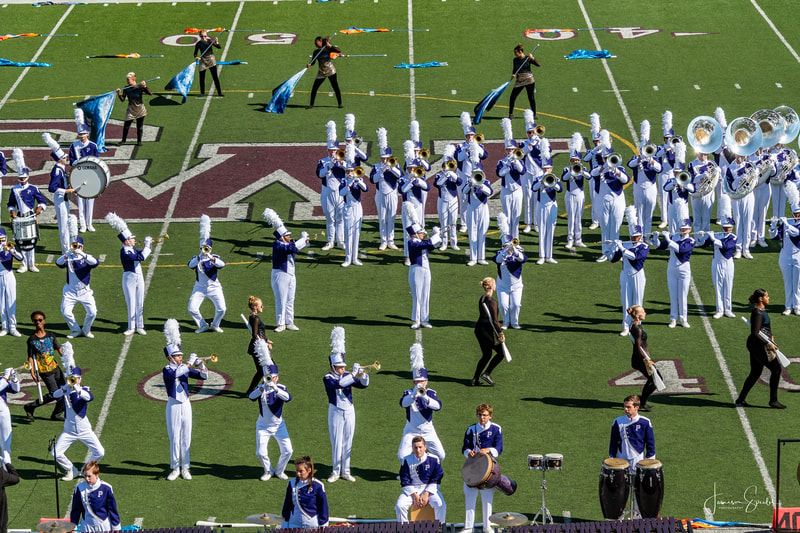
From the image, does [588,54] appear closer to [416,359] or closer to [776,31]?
[776,31]

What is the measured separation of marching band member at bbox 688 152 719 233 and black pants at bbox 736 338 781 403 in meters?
6.13

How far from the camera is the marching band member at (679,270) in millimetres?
23453

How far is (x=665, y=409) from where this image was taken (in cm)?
2080

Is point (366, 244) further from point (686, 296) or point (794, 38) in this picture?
point (794, 38)

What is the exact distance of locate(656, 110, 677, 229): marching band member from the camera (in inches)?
1076

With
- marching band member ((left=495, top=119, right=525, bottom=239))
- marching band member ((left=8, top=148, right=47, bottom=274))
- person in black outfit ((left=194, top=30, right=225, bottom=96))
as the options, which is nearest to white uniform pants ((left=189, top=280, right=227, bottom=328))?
marching band member ((left=8, top=148, right=47, bottom=274))

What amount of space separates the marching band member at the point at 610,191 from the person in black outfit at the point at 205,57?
39.0 ft

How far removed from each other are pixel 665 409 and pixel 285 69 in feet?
64.1

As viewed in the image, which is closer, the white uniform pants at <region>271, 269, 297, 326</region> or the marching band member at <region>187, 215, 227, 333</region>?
the marching band member at <region>187, 215, 227, 333</region>

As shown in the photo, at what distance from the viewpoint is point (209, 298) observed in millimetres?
23688

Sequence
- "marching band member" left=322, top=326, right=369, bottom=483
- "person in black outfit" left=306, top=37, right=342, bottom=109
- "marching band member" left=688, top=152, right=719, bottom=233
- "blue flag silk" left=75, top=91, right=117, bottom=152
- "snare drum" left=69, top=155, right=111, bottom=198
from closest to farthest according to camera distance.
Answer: "marching band member" left=322, top=326, right=369, bottom=483
"snare drum" left=69, top=155, right=111, bottom=198
"marching band member" left=688, top=152, right=719, bottom=233
"blue flag silk" left=75, top=91, right=117, bottom=152
"person in black outfit" left=306, top=37, right=342, bottom=109

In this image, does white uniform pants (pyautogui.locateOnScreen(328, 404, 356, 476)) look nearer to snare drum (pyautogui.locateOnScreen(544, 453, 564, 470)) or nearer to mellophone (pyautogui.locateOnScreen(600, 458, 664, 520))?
snare drum (pyautogui.locateOnScreen(544, 453, 564, 470))

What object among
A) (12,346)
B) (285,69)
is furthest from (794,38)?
(12,346)

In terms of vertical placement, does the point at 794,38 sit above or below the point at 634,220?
below
